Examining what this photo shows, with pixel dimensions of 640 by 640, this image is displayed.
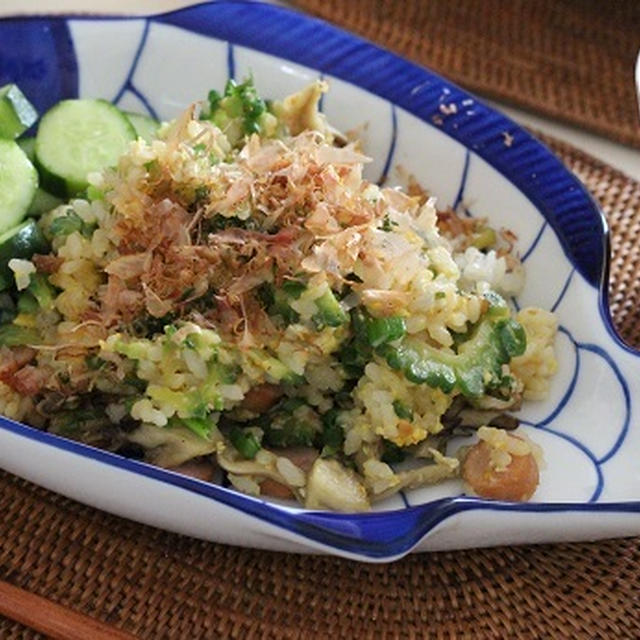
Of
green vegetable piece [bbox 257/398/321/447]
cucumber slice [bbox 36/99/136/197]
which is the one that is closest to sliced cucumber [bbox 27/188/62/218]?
cucumber slice [bbox 36/99/136/197]

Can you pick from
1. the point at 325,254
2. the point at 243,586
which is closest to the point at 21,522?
the point at 243,586

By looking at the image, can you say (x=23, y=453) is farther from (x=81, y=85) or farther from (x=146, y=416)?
(x=81, y=85)

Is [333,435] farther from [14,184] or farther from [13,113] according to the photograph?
[13,113]

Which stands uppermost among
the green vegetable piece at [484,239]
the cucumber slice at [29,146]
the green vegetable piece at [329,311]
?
the green vegetable piece at [329,311]

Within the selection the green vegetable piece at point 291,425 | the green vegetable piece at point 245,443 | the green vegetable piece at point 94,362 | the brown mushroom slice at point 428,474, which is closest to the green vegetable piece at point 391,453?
the brown mushroom slice at point 428,474

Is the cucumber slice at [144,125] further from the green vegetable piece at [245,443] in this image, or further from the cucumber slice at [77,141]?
the green vegetable piece at [245,443]

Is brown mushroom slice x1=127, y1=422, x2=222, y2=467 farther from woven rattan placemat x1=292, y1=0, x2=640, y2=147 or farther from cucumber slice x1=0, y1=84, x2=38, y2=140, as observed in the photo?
woven rattan placemat x1=292, y1=0, x2=640, y2=147
